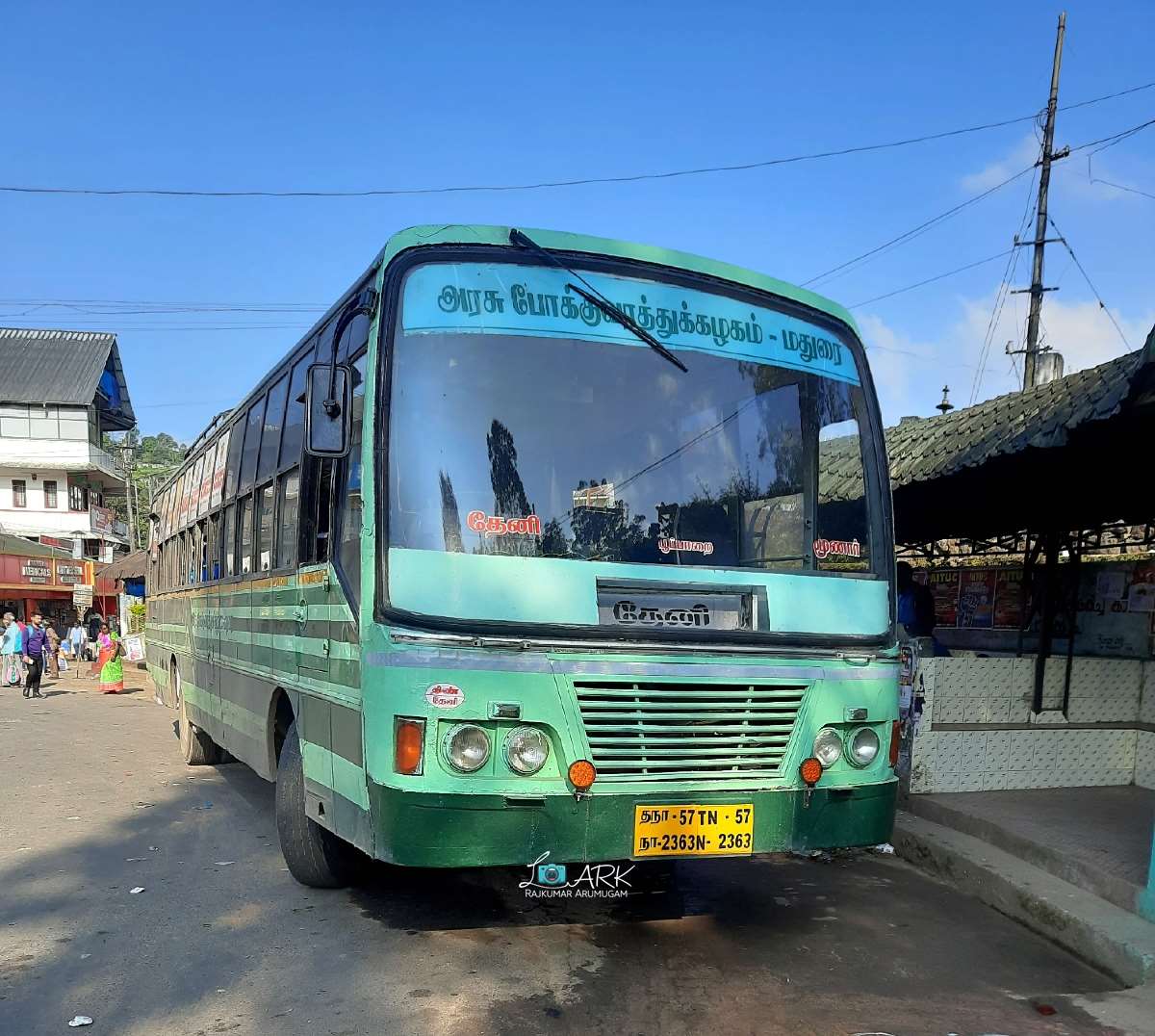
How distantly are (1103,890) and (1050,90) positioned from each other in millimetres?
16209

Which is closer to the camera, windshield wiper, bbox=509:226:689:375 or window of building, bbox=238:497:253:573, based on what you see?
windshield wiper, bbox=509:226:689:375

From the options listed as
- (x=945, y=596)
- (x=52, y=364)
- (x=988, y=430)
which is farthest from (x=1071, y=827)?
(x=52, y=364)

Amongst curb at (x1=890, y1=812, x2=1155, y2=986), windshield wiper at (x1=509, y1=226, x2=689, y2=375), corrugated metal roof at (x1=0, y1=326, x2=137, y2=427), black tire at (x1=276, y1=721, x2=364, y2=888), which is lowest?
curb at (x1=890, y1=812, x2=1155, y2=986)

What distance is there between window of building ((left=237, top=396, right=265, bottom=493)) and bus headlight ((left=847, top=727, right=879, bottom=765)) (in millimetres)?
4397

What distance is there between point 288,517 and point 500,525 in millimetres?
2162

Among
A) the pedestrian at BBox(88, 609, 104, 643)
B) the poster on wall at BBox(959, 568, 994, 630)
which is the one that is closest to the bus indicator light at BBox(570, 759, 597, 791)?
the poster on wall at BBox(959, 568, 994, 630)

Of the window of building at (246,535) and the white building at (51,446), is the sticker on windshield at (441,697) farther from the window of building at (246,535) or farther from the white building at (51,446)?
the white building at (51,446)

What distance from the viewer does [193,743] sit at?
10547mm

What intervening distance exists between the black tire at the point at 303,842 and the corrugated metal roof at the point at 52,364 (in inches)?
1744

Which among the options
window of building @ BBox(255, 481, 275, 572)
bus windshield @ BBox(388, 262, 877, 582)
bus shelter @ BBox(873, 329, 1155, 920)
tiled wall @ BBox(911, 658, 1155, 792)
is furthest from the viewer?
tiled wall @ BBox(911, 658, 1155, 792)

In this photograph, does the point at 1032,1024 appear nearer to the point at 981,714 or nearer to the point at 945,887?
the point at 945,887

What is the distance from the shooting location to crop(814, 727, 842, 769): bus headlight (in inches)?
178

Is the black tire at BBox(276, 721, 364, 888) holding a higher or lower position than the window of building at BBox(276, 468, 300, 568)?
lower

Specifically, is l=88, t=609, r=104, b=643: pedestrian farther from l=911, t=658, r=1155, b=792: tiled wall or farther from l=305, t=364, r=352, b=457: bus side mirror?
l=305, t=364, r=352, b=457: bus side mirror
